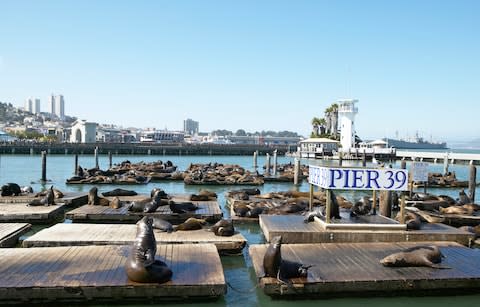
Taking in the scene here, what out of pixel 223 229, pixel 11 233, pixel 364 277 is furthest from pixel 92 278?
pixel 11 233

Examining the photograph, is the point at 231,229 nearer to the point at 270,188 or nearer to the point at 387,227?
the point at 387,227

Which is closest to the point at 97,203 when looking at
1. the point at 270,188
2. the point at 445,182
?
the point at 270,188

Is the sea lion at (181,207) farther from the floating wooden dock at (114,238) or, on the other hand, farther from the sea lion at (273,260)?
the sea lion at (273,260)

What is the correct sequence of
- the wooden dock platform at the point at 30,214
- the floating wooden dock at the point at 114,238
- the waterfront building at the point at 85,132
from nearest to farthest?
the floating wooden dock at the point at 114,238 < the wooden dock platform at the point at 30,214 < the waterfront building at the point at 85,132

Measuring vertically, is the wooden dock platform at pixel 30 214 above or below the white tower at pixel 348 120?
below

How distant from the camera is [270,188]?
24688 millimetres

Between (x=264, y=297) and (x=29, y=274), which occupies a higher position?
(x=29, y=274)

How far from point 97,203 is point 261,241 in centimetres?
537

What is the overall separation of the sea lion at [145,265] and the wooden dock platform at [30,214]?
675 centimetres

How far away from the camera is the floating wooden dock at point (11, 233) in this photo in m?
9.41

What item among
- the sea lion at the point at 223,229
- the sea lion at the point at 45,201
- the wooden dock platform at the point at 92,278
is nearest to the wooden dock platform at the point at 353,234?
the sea lion at the point at 223,229

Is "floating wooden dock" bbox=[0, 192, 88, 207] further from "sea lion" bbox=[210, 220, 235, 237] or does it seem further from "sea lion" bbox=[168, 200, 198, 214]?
"sea lion" bbox=[210, 220, 235, 237]

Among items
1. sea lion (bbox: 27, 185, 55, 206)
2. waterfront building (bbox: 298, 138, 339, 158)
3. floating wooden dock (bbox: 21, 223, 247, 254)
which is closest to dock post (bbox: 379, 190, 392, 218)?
floating wooden dock (bbox: 21, 223, 247, 254)

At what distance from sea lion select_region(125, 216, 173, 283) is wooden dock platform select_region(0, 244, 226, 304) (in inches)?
3.6
